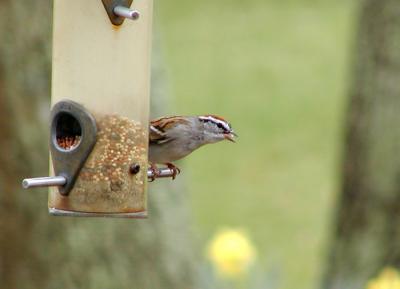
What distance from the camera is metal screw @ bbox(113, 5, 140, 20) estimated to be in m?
4.54

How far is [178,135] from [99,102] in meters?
0.55

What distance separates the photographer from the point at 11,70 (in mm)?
7109

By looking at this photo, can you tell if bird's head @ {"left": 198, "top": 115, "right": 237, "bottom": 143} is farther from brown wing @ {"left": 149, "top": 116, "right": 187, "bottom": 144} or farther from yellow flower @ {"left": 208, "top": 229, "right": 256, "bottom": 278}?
yellow flower @ {"left": 208, "top": 229, "right": 256, "bottom": 278}

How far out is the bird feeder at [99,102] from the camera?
15.3 ft

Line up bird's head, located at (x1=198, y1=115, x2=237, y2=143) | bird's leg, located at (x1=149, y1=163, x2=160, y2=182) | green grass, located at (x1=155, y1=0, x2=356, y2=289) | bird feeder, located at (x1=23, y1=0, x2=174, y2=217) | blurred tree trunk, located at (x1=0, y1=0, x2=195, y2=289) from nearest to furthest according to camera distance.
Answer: bird feeder, located at (x1=23, y1=0, x2=174, y2=217), bird's leg, located at (x1=149, y1=163, x2=160, y2=182), bird's head, located at (x1=198, y1=115, x2=237, y2=143), blurred tree trunk, located at (x1=0, y1=0, x2=195, y2=289), green grass, located at (x1=155, y1=0, x2=356, y2=289)

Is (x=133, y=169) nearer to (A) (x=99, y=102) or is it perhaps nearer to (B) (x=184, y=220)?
(A) (x=99, y=102)

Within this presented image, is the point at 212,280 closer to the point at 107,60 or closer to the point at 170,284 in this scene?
the point at 170,284

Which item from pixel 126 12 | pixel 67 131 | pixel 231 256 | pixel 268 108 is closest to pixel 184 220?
pixel 231 256

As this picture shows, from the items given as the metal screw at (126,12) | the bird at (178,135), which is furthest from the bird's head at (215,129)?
the metal screw at (126,12)

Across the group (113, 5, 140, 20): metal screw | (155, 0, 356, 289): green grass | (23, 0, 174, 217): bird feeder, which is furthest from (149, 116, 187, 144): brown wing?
(155, 0, 356, 289): green grass

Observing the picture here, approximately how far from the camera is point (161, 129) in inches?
200

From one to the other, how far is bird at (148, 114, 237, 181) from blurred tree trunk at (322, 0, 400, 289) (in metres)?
2.75

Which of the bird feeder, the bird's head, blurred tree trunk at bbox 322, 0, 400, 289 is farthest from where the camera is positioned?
blurred tree trunk at bbox 322, 0, 400, 289

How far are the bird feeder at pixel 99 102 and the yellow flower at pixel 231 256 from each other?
177cm
